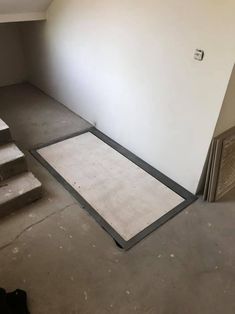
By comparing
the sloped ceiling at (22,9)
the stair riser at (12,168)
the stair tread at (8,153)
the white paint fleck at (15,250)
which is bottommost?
the white paint fleck at (15,250)

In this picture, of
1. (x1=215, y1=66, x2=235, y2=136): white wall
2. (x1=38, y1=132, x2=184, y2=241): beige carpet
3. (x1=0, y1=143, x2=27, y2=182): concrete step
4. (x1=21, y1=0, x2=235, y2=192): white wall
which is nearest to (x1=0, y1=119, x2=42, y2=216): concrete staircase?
(x1=0, y1=143, x2=27, y2=182): concrete step

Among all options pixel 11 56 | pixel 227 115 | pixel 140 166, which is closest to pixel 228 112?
pixel 227 115

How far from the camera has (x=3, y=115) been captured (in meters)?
3.38

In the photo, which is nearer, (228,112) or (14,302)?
(14,302)

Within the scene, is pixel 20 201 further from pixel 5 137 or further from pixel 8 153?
pixel 5 137

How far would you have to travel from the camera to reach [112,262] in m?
1.69

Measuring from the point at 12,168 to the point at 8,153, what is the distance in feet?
0.45

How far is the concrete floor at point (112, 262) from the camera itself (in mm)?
1487

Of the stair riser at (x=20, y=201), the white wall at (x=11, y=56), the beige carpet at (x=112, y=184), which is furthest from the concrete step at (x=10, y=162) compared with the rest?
the white wall at (x=11, y=56)

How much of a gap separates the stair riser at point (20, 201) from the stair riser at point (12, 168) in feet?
0.82

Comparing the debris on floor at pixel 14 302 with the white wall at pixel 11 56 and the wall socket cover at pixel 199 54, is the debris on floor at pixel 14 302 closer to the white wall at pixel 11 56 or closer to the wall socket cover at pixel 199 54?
the wall socket cover at pixel 199 54

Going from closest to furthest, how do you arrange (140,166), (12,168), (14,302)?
(14,302), (12,168), (140,166)

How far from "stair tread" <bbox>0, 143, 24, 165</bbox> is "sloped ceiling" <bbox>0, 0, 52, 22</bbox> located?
1593mm

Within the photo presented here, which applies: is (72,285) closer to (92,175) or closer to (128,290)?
(128,290)
